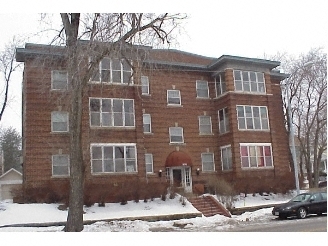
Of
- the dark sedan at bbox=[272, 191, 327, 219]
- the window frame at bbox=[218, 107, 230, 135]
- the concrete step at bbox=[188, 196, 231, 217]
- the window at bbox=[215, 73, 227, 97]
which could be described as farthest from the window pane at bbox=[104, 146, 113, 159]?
the dark sedan at bbox=[272, 191, 327, 219]

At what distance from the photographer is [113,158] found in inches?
861

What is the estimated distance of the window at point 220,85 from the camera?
2620 cm

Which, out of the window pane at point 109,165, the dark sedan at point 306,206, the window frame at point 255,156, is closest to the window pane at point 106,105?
the window pane at point 109,165

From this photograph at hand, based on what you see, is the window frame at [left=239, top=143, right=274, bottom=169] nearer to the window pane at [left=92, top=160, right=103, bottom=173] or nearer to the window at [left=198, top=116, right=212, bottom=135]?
the window at [left=198, top=116, right=212, bottom=135]

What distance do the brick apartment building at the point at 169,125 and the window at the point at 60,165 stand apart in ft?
0.17

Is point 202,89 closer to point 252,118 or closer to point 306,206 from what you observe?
point 252,118

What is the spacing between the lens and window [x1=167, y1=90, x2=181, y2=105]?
84.4 feet

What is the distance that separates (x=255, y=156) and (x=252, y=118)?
2518 millimetres

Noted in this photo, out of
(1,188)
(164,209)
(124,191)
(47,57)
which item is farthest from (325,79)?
(1,188)

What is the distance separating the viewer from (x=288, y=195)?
918 inches

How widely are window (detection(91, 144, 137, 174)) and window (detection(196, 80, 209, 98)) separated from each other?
690 cm

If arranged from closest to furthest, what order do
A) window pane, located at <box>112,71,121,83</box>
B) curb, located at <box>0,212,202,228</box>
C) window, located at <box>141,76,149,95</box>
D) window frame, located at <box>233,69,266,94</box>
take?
1. curb, located at <box>0,212,202,228</box>
2. window pane, located at <box>112,71,121,83</box>
3. window, located at <box>141,76,149,95</box>
4. window frame, located at <box>233,69,266,94</box>

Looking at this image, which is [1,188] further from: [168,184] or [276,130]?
[276,130]

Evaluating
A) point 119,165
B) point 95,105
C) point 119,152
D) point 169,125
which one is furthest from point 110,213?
point 169,125
